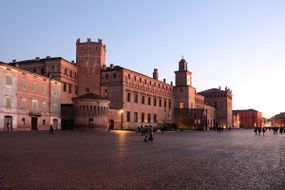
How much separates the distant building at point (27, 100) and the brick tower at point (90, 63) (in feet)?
36.6

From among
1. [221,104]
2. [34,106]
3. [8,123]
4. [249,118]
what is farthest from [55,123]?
[249,118]

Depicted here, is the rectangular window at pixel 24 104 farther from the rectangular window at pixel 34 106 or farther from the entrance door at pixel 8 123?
the entrance door at pixel 8 123

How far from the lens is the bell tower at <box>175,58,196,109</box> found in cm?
9025

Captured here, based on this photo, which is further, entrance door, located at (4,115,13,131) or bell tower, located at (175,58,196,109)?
bell tower, located at (175,58,196,109)

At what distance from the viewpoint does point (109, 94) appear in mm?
67062

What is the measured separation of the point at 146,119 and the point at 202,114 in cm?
1899

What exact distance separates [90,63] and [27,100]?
22.2 metres

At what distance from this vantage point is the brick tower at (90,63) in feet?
223

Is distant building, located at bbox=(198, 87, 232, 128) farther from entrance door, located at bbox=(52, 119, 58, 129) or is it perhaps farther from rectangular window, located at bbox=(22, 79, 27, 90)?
rectangular window, located at bbox=(22, 79, 27, 90)

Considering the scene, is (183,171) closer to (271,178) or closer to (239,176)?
(239,176)

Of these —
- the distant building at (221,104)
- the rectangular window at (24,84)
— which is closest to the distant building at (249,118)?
the distant building at (221,104)

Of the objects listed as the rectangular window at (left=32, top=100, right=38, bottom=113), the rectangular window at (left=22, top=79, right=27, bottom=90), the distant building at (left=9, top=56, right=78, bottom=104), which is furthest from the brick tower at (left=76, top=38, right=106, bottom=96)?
the rectangular window at (left=22, top=79, right=27, bottom=90)

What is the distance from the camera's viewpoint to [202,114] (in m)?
86.5

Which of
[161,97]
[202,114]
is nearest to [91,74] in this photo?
[161,97]
